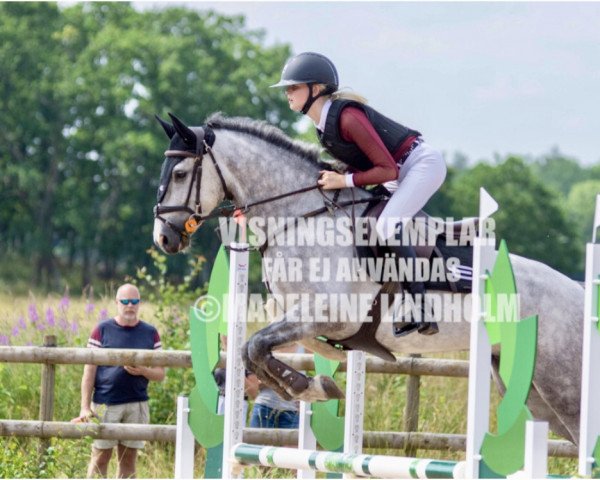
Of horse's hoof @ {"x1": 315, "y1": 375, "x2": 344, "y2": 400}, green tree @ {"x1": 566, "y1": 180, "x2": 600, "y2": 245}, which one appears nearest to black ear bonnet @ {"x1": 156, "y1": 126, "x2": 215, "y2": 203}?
horse's hoof @ {"x1": 315, "y1": 375, "x2": 344, "y2": 400}

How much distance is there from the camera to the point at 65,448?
267 inches

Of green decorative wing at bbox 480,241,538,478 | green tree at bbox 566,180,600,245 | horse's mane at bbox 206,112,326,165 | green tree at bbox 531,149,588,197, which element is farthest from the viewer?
green tree at bbox 531,149,588,197

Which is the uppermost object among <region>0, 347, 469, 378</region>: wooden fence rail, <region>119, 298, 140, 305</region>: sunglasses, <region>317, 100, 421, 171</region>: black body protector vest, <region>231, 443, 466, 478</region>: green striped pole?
<region>317, 100, 421, 171</region>: black body protector vest

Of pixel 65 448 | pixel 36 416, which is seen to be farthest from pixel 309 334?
pixel 36 416

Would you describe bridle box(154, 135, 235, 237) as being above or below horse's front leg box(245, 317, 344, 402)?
above

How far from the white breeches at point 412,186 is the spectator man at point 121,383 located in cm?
246

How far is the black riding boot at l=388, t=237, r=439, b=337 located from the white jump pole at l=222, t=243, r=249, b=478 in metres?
0.73

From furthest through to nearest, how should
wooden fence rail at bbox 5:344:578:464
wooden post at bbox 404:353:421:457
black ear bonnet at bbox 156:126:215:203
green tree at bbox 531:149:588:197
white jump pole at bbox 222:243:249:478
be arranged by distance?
green tree at bbox 531:149:588:197 < wooden post at bbox 404:353:421:457 < wooden fence rail at bbox 5:344:578:464 < black ear bonnet at bbox 156:126:215:203 < white jump pole at bbox 222:243:249:478

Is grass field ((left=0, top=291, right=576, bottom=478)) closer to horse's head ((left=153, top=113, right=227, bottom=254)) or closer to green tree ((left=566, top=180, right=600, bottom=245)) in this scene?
horse's head ((left=153, top=113, right=227, bottom=254))

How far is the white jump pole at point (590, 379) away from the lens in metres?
4.74

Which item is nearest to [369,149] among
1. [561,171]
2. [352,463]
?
[352,463]

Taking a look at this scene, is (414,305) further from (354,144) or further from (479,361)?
(479,361)

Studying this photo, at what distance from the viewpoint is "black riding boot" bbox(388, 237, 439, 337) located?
5.53 metres

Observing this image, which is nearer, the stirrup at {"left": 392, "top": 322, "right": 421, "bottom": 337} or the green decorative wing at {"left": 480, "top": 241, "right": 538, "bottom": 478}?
the green decorative wing at {"left": 480, "top": 241, "right": 538, "bottom": 478}
